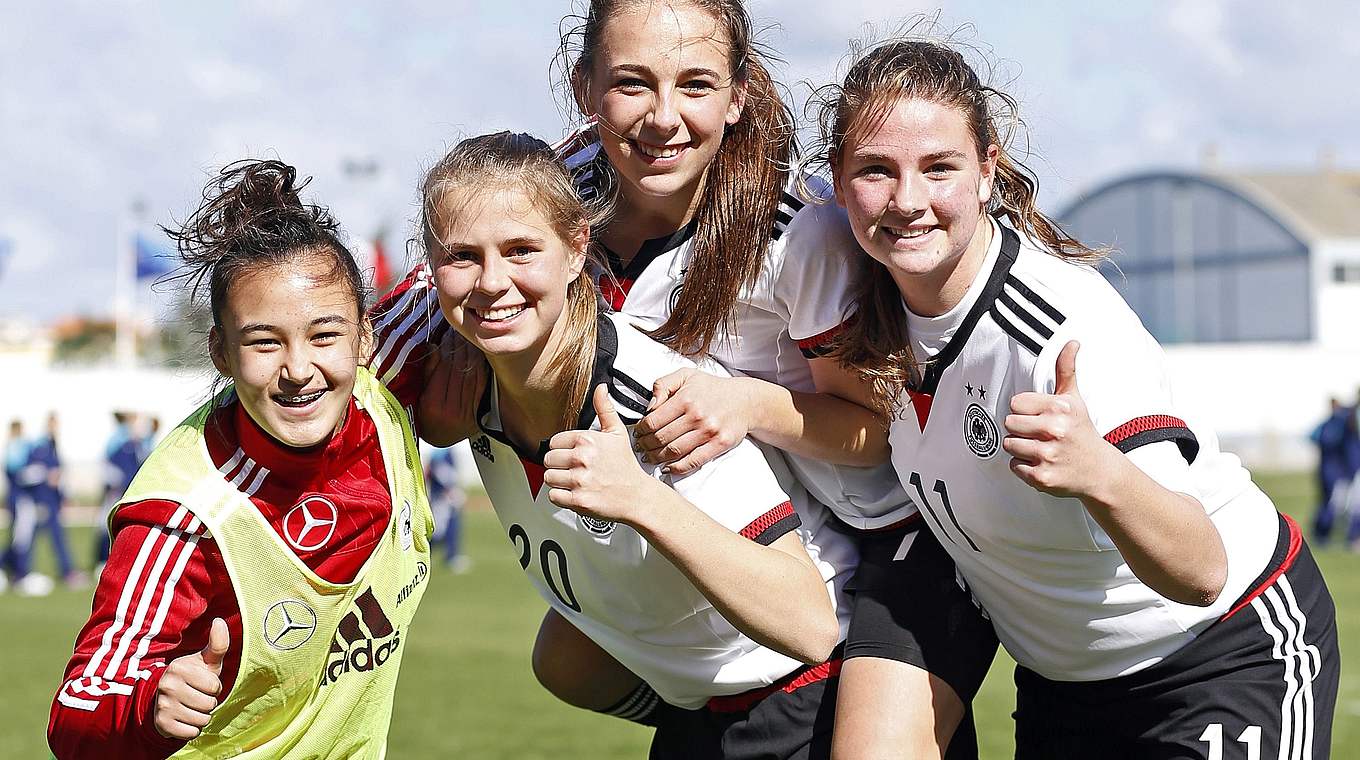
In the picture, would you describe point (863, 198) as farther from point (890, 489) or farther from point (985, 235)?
point (890, 489)

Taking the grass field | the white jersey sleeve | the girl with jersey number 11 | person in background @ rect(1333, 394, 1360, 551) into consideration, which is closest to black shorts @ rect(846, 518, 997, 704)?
the white jersey sleeve

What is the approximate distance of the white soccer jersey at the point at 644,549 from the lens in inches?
128

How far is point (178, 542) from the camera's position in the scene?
116 inches

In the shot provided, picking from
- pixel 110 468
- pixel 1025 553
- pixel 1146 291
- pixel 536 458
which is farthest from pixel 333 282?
pixel 1146 291

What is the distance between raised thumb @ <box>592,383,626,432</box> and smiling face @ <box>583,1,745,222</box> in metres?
0.56

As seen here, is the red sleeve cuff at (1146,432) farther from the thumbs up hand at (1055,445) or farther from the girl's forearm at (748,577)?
the girl's forearm at (748,577)

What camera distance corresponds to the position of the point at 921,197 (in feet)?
10.1

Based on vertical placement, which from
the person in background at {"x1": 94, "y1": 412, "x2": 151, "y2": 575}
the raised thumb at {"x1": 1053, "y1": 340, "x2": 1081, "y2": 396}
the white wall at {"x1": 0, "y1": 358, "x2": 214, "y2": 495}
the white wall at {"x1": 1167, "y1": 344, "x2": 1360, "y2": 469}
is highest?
the white wall at {"x1": 1167, "y1": 344, "x2": 1360, "y2": 469}

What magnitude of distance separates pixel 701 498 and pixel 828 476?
45 cm

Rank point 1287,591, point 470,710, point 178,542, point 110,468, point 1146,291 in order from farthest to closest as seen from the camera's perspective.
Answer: point 1146,291, point 110,468, point 470,710, point 1287,591, point 178,542

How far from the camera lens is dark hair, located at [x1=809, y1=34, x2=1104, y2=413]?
3193 mm

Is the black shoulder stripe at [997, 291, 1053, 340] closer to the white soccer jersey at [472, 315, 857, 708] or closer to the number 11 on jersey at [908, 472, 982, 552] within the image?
the number 11 on jersey at [908, 472, 982, 552]

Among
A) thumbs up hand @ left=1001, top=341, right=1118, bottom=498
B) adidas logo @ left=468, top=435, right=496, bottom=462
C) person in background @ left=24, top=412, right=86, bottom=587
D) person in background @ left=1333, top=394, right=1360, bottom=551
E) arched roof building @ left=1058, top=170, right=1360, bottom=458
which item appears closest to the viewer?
thumbs up hand @ left=1001, top=341, right=1118, bottom=498


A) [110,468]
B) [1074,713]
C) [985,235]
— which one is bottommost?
[1074,713]
